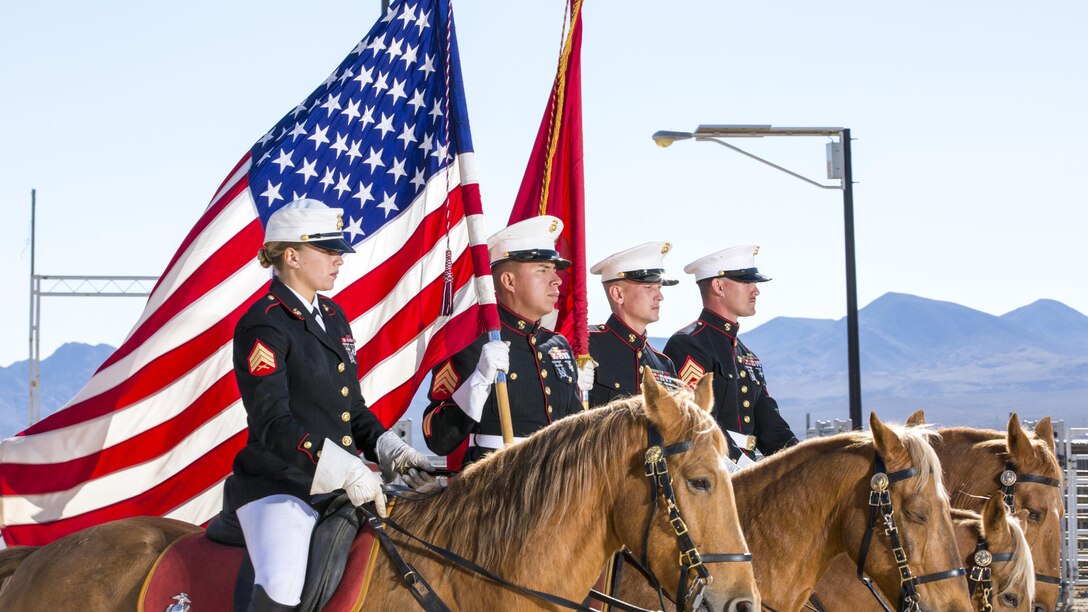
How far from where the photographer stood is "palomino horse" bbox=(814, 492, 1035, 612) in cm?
668

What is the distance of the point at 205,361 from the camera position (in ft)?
24.4

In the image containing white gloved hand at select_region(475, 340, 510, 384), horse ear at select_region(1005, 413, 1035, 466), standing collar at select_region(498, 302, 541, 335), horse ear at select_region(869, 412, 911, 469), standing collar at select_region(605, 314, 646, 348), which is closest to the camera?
horse ear at select_region(869, 412, 911, 469)

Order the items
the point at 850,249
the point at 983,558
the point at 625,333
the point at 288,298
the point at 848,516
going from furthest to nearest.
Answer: the point at 850,249 < the point at 625,333 < the point at 983,558 < the point at 848,516 < the point at 288,298

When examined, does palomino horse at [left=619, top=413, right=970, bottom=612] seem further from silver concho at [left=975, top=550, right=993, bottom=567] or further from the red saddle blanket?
the red saddle blanket

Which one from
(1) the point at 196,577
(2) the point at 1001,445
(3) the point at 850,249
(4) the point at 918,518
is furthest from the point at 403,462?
(3) the point at 850,249

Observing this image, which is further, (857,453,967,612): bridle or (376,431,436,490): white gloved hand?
(857,453,967,612): bridle

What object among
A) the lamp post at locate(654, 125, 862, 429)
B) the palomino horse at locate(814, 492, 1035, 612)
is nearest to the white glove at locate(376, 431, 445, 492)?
the palomino horse at locate(814, 492, 1035, 612)

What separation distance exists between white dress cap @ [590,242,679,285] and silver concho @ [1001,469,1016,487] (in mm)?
2555

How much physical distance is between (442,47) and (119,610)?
13.6 feet

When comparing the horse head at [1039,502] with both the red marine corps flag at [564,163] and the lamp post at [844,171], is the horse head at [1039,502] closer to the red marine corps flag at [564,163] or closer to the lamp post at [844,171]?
the red marine corps flag at [564,163]

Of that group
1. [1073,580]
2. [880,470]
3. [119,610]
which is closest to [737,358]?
[880,470]

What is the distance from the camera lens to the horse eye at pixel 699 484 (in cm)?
450

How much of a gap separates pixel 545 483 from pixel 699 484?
62 centimetres

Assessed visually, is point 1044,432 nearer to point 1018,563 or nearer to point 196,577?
point 1018,563
